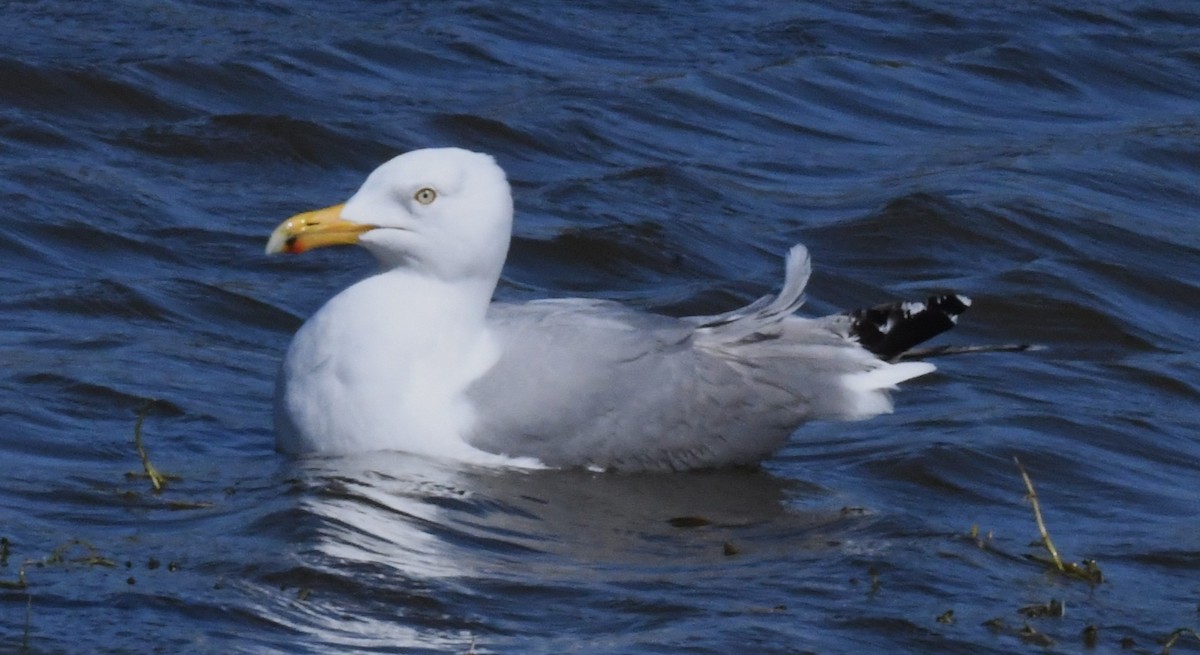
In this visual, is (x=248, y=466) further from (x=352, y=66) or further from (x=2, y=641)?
(x=352, y=66)

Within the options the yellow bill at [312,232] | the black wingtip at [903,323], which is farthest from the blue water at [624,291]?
the yellow bill at [312,232]

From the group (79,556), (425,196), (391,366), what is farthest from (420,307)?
(79,556)

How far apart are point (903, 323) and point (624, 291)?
7.75 ft

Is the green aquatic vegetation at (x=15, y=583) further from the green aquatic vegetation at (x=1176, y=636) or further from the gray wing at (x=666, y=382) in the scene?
the green aquatic vegetation at (x=1176, y=636)

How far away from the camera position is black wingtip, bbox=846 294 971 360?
6914 mm

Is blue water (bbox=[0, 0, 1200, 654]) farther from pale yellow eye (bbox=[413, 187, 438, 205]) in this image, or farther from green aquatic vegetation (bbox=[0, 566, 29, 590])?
pale yellow eye (bbox=[413, 187, 438, 205])

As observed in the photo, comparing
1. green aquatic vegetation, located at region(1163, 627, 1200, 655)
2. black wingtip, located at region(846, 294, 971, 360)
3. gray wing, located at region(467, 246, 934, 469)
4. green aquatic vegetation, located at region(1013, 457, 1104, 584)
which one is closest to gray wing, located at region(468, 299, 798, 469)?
gray wing, located at region(467, 246, 934, 469)

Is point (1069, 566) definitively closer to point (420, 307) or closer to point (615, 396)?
point (615, 396)

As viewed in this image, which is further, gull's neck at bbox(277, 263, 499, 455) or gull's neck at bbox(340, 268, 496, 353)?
gull's neck at bbox(340, 268, 496, 353)

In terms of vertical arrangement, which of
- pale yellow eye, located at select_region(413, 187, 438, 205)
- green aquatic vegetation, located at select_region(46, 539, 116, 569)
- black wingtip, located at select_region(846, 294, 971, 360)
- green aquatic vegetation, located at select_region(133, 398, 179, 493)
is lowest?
green aquatic vegetation, located at select_region(133, 398, 179, 493)

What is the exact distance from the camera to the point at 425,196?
21.0 feet

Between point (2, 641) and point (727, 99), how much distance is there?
8162 millimetres

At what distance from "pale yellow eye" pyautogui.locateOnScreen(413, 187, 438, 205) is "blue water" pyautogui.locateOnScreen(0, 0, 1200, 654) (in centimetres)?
74

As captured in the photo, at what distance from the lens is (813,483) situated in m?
6.79
